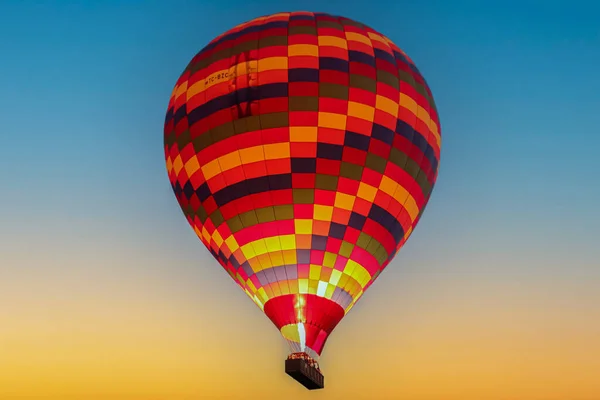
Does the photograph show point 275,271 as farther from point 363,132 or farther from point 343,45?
point 343,45

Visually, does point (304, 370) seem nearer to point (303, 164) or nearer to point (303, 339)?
point (303, 339)

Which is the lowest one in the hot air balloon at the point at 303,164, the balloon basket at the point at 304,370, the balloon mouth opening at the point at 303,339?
the balloon basket at the point at 304,370

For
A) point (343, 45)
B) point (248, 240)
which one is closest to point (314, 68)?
point (343, 45)

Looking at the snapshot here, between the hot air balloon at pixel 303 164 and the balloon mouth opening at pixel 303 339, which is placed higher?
the hot air balloon at pixel 303 164

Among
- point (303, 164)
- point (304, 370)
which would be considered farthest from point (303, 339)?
A: point (303, 164)

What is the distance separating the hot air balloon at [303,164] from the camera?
15734 mm

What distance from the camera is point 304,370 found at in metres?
14.7

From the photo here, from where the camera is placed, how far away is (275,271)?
15734mm

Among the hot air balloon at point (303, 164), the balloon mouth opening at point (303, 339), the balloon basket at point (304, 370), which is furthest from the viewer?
the hot air balloon at point (303, 164)

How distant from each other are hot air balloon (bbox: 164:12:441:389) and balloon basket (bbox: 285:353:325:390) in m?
0.04

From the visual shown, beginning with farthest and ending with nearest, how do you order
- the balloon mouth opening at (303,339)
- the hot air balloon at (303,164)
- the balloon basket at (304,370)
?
the hot air balloon at (303,164), the balloon mouth opening at (303,339), the balloon basket at (304,370)

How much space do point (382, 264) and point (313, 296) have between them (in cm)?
191

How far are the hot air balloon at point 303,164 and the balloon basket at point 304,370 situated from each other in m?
0.04

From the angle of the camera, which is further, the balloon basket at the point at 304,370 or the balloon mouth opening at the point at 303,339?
the balloon mouth opening at the point at 303,339
